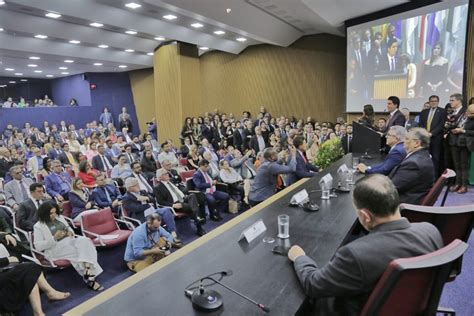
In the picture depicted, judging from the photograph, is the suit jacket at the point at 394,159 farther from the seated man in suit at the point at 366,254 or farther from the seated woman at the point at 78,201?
the seated woman at the point at 78,201

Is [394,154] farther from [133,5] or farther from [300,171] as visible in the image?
[133,5]

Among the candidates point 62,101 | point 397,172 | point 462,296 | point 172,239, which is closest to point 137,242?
point 172,239

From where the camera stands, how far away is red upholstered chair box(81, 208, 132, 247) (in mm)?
3887

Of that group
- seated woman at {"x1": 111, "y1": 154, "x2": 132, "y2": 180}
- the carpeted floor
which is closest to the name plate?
the carpeted floor

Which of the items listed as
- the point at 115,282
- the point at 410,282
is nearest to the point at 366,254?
the point at 410,282

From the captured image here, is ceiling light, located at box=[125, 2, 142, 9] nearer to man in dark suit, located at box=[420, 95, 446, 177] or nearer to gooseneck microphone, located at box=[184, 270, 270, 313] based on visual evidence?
man in dark suit, located at box=[420, 95, 446, 177]

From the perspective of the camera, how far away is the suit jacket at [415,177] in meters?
2.68

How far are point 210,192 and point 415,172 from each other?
3494mm

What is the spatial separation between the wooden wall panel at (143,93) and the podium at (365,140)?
11830 millimetres

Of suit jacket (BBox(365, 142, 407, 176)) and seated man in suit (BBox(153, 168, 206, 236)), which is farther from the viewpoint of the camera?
seated man in suit (BBox(153, 168, 206, 236))

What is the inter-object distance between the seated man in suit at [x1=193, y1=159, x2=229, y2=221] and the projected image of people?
4.58 meters

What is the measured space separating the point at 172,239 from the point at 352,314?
9.58ft

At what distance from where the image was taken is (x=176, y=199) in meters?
4.98

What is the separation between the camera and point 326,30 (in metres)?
9.84
